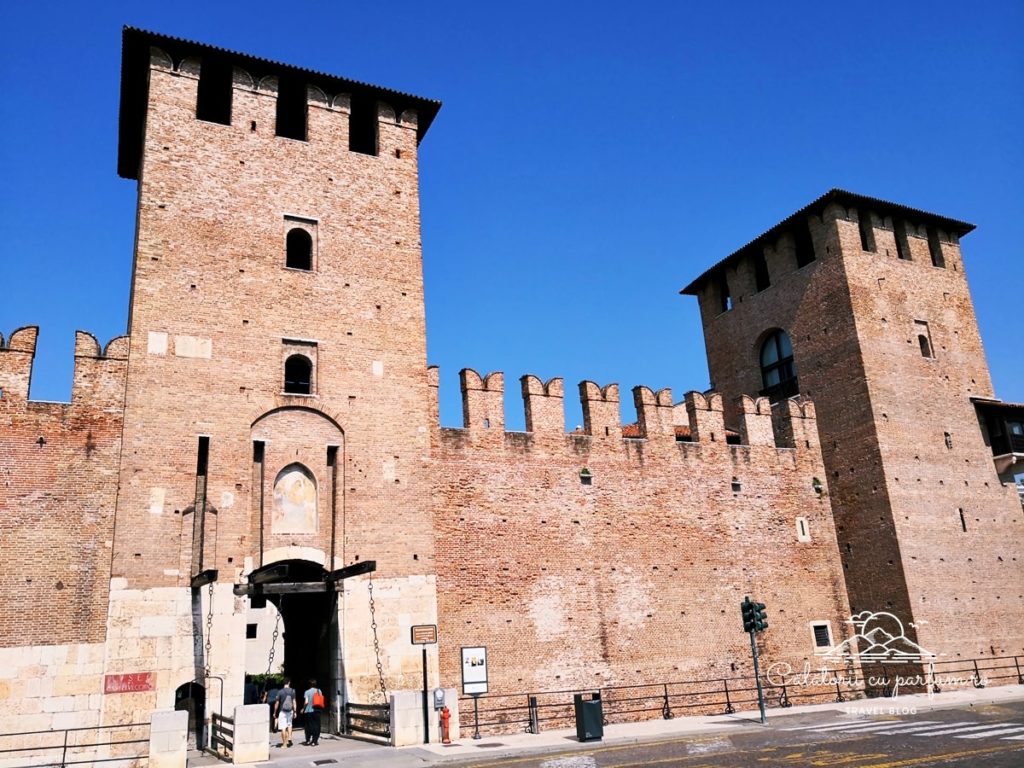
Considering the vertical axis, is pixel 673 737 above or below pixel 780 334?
below

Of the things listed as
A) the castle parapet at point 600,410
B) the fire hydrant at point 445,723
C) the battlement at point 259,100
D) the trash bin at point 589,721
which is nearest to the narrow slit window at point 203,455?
the fire hydrant at point 445,723

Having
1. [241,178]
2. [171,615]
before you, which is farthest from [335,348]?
[171,615]

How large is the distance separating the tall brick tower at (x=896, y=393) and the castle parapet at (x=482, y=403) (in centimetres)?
1087

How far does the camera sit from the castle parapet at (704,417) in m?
23.8

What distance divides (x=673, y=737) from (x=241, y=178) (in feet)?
49.6

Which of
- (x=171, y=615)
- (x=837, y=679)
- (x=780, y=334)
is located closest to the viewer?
(x=171, y=615)

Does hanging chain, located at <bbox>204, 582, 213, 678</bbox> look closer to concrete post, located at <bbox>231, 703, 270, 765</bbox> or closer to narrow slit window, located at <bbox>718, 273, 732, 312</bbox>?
concrete post, located at <bbox>231, 703, 270, 765</bbox>

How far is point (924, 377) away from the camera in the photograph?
25656 mm

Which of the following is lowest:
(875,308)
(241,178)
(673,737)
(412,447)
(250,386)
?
(673,737)

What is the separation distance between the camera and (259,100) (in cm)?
2050

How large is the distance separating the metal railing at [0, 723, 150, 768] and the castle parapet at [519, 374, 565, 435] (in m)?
10.9

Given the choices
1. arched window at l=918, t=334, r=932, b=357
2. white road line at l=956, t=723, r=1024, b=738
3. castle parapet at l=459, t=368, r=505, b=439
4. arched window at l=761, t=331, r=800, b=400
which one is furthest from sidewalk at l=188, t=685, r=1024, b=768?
arched window at l=918, t=334, r=932, b=357

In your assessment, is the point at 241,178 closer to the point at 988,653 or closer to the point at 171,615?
the point at 171,615

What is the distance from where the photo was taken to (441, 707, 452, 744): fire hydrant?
15703 millimetres
